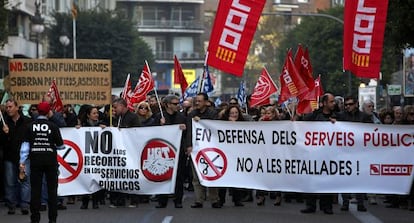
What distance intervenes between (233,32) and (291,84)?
8.99 ft

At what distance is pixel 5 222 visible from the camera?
15.4m

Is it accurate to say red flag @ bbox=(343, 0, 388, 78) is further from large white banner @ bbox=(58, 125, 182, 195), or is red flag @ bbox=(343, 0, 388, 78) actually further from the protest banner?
the protest banner

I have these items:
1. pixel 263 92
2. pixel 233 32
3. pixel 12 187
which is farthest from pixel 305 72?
pixel 263 92

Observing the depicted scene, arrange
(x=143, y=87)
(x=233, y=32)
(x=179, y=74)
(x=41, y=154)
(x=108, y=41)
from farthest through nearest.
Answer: (x=108, y=41) → (x=179, y=74) → (x=143, y=87) → (x=233, y=32) → (x=41, y=154)

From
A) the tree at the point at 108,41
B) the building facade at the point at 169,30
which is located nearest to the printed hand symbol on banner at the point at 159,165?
the tree at the point at 108,41

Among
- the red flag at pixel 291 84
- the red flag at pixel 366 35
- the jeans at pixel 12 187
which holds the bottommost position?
the jeans at pixel 12 187

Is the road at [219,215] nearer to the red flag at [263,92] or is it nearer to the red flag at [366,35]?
the red flag at [366,35]

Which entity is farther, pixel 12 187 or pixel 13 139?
pixel 12 187

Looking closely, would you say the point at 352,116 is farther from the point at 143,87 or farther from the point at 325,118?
the point at 143,87

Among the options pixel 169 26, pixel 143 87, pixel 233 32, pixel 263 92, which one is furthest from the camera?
pixel 169 26

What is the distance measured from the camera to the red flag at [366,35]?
626 inches

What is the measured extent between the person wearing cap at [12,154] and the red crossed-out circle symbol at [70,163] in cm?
66

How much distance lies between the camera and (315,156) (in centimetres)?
1630

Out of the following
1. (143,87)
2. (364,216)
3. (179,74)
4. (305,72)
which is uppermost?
(305,72)
